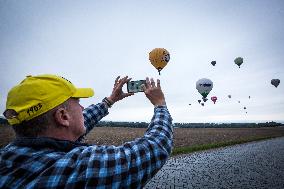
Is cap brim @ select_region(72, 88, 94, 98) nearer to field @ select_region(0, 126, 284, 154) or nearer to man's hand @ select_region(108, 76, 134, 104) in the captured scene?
man's hand @ select_region(108, 76, 134, 104)

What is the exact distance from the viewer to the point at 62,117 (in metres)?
1.64

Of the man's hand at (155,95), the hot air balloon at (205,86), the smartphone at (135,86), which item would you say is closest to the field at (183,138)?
the hot air balloon at (205,86)

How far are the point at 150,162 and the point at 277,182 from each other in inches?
363

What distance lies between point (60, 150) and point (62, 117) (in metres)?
0.19

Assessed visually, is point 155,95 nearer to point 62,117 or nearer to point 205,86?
point 62,117

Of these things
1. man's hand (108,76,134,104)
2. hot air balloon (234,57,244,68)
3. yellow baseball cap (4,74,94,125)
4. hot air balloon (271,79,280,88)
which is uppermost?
hot air balloon (234,57,244,68)

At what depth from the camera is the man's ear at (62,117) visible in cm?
161

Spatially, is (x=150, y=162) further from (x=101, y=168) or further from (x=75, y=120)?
(x=75, y=120)

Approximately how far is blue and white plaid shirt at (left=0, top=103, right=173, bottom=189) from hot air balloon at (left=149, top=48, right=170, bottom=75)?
1567 centimetres

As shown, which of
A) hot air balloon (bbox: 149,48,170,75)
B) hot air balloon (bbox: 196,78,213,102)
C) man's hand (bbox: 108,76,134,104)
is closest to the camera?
man's hand (bbox: 108,76,134,104)

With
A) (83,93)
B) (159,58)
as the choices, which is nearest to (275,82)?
(159,58)

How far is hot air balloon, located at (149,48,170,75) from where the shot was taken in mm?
17109

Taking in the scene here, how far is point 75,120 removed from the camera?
5.68ft

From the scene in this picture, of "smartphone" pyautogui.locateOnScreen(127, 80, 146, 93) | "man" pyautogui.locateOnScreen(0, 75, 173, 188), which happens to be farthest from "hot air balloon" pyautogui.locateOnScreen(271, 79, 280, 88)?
"man" pyautogui.locateOnScreen(0, 75, 173, 188)
